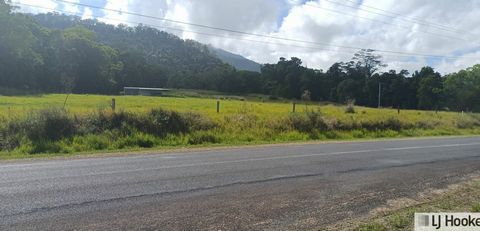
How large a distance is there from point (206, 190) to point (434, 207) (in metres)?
4.12

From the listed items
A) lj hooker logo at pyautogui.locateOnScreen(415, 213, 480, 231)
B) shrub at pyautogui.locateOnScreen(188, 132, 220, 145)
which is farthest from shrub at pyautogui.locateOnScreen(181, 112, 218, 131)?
lj hooker logo at pyautogui.locateOnScreen(415, 213, 480, 231)

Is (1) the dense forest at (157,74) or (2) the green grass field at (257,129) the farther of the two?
(1) the dense forest at (157,74)

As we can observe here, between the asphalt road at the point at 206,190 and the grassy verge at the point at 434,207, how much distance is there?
1.58 ft

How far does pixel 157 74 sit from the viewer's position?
123 m

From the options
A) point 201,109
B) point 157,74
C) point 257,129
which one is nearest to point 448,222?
point 257,129

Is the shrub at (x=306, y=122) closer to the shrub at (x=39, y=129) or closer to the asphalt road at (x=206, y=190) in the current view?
the asphalt road at (x=206, y=190)

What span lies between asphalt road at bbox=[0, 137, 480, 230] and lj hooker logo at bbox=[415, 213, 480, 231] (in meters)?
1.19

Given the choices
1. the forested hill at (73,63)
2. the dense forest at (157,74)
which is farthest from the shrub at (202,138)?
the forested hill at (73,63)

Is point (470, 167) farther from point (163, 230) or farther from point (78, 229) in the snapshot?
point (78, 229)

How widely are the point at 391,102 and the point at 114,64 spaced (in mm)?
76685

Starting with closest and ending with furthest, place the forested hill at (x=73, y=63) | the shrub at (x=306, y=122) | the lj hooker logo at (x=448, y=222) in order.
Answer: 1. the lj hooker logo at (x=448, y=222)
2. the shrub at (x=306, y=122)
3. the forested hill at (x=73, y=63)

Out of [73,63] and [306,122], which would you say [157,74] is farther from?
[306,122]

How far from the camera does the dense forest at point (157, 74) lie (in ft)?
248

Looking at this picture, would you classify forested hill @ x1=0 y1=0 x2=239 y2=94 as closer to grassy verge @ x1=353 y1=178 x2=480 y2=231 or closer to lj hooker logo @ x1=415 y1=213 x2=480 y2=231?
grassy verge @ x1=353 y1=178 x2=480 y2=231
